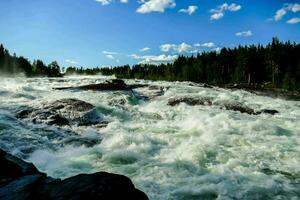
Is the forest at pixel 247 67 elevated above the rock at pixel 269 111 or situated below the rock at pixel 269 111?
above

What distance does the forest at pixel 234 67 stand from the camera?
86562 millimetres

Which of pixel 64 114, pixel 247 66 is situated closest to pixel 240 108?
pixel 64 114

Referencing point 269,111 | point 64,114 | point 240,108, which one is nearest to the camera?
point 64,114

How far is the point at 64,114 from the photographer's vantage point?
20062 millimetres

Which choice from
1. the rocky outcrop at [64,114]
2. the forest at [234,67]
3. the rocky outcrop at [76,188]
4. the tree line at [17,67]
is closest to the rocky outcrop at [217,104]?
the rocky outcrop at [64,114]

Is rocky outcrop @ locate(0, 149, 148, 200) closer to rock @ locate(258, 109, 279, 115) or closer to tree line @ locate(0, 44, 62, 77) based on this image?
rock @ locate(258, 109, 279, 115)

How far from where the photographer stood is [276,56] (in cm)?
8638

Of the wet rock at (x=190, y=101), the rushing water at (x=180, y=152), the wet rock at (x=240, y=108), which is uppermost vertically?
the wet rock at (x=190, y=101)

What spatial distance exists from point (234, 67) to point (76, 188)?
104899 mm

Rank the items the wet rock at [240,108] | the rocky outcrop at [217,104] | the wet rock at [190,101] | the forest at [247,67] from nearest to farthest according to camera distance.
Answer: the wet rock at [240,108]
the rocky outcrop at [217,104]
the wet rock at [190,101]
the forest at [247,67]

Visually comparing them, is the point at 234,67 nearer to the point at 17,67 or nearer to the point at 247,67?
the point at 247,67

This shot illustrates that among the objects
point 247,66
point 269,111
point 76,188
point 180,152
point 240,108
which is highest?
point 247,66

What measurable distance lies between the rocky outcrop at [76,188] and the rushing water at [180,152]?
279 centimetres

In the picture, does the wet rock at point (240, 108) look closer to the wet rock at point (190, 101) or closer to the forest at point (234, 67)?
the wet rock at point (190, 101)
